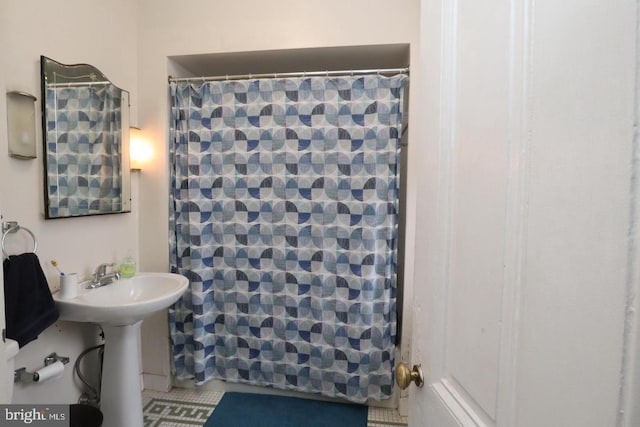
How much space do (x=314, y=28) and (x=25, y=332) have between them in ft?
6.66

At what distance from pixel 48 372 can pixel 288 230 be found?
129 cm

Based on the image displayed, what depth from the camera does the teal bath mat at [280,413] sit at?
1692mm

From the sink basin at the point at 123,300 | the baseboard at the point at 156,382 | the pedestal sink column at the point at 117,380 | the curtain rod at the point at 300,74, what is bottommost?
the baseboard at the point at 156,382

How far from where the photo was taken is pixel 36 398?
132 cm

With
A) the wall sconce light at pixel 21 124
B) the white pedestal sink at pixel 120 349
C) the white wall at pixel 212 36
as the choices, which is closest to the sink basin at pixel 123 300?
the white pedestal sink at pixel 120 349

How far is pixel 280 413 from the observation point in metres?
1.77

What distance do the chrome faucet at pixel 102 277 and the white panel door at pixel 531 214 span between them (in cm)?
170

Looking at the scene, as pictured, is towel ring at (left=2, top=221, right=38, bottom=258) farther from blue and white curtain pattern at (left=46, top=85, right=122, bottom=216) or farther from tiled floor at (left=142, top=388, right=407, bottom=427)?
tiled floor at (left=142, top=388, right=407, bottom=427)

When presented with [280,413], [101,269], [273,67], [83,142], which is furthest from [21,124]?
[280,413]

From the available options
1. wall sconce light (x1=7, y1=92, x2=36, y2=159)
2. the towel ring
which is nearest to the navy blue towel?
the towel ring

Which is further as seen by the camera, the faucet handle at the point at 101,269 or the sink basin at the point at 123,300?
the faucet handle at the point at 101,269

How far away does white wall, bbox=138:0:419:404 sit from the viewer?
1.67 meters

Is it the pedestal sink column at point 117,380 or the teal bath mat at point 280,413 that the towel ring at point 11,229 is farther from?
the teal bath mat at point 280,413

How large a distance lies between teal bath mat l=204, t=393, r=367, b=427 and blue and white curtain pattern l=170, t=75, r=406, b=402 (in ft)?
0.34
